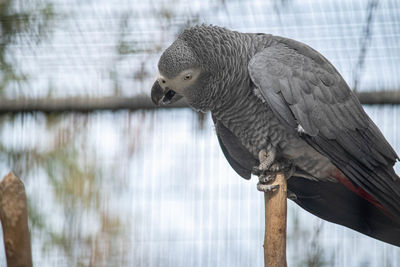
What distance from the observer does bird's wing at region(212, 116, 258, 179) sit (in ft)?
6.16

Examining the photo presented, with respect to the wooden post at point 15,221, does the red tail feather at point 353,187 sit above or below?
above

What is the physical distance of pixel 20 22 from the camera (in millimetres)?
2158

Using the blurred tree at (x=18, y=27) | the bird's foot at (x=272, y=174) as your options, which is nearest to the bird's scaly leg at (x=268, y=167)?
the bird's foot at (x=272, y=174)

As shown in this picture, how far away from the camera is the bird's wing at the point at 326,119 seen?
1592mm

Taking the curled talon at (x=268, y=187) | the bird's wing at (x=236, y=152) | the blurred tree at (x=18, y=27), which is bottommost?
the curled talon at (x=268, y=187)

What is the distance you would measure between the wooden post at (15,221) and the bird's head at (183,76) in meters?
0.78

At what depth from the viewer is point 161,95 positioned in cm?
175

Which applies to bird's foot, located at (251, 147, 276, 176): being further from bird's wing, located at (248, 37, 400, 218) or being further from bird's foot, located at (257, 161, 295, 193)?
bird's wing, located at (248, 37, 400, 218)

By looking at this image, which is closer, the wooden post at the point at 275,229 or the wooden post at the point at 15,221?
the wooden post at the point at 15,221

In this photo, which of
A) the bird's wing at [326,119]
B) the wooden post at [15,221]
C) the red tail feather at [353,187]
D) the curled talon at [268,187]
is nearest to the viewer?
the wooden post at [15,221]

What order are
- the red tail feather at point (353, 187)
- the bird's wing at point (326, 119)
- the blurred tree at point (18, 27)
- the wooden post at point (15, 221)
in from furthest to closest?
the blurred tree at point (18, 27) → the red tail feather at point (353, 187) → the bird's wing at point (326, 119) → the wooden post at point (15, 221)

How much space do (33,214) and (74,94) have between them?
0.51 metres

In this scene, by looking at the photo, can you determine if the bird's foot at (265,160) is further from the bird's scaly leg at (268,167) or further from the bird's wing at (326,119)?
the bird's wing at (326,119)

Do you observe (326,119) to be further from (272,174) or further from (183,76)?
(183,76)
